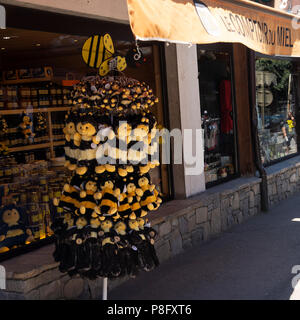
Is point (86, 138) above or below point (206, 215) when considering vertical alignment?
above

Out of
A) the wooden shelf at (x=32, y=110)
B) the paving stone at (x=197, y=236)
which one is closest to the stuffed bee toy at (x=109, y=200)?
the wooden shelf at (x=32, y=110)

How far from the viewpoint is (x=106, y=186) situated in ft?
13.6

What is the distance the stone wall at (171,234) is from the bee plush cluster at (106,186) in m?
0.49

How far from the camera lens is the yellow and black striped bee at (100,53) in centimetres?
539

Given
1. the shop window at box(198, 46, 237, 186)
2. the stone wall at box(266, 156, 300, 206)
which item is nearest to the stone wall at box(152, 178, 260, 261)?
the shop window at box(198, 46, 237, 186)

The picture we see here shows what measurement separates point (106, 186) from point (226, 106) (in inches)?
194

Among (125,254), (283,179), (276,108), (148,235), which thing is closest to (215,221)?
(283,179)

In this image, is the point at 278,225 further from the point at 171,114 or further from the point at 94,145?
the point at 94,145

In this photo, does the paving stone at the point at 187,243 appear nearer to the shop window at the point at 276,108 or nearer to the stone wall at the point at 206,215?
the stone wall at the point at 206,215

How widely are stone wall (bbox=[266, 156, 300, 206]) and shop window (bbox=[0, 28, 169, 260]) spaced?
4078 millimetres

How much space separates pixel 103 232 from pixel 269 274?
2.32 meters

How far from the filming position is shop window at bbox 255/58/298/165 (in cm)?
1020

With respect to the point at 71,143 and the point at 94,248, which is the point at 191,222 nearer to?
the point at 94,248

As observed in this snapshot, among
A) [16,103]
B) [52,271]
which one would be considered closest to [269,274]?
[52,271]
